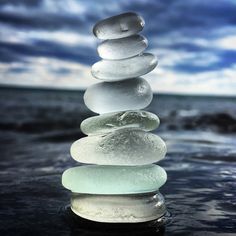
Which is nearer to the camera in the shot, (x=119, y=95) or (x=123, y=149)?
(x=123, y=149)

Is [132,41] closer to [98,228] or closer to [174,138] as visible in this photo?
[98,228]

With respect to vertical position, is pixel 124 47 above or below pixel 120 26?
below

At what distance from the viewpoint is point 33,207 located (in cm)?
378

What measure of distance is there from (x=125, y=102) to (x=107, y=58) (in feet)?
1.12

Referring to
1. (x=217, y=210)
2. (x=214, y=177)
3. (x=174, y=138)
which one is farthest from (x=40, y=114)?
(x=217, y=210)

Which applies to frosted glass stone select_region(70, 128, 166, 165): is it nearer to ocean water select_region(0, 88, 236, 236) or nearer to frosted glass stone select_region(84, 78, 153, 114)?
frosted glass stone select_region(84, 78, 153, 114)

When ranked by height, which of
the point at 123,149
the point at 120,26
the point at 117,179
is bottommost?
the point at 117,179

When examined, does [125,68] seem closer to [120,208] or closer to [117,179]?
[117,179]

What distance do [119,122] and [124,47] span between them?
0.52m

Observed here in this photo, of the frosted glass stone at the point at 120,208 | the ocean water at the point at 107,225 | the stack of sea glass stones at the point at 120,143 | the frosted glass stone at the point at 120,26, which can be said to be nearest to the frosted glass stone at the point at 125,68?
the stack of sea glass stones at the point at 120,143

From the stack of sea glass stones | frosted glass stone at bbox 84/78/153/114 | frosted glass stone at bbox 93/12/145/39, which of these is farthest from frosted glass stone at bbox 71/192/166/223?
frosted glass stone at bbox 93/12/145/39

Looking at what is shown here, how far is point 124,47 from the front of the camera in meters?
3.35

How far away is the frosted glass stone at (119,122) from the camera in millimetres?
3338

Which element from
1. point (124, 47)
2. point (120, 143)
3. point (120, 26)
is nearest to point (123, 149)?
point (120, 143)
